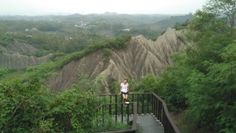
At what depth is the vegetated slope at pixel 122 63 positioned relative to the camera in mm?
51406

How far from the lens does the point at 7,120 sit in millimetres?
10289

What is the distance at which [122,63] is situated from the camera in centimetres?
5397

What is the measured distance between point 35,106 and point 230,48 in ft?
16.9

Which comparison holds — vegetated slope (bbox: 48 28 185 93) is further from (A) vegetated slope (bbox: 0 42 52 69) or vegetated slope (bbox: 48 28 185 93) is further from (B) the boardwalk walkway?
(A) vegetated slope (bbox: 0 42 52 69)

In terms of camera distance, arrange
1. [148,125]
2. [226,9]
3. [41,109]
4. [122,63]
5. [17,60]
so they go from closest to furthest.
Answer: [41,109]
[148,125]
[226,9]
[122,63]
[17,60]

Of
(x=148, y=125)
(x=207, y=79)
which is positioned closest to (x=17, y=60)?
(x=148, y=125)

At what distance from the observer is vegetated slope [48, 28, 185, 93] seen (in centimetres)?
5141

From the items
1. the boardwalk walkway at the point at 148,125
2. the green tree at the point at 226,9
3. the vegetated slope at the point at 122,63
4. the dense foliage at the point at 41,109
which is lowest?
the vegetated slope at the point at 122,63

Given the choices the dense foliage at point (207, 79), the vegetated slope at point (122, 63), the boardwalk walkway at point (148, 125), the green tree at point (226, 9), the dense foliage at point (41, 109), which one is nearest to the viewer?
the dense foliage at point (41, 109)

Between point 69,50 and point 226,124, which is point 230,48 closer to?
point 226,124

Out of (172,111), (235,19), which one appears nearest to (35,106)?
(172,111)

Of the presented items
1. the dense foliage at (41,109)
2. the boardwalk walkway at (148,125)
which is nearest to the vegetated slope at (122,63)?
the boardwalk walkway at (148,125)

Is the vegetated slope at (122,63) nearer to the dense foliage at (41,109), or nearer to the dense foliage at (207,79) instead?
the dense foliage at (207,79)

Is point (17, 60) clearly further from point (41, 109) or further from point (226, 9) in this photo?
point (41, 109)
